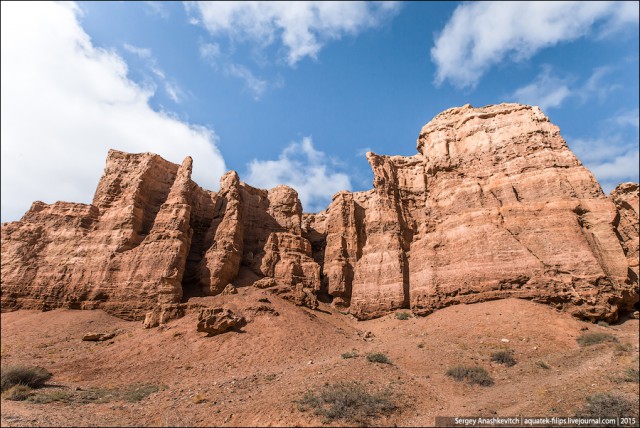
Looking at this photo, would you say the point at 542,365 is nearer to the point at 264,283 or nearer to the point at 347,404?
the point at 347,404

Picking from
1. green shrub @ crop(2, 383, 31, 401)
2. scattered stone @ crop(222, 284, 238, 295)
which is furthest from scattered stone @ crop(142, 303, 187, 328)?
green shrub @ crop(2, 383, 31, 401)

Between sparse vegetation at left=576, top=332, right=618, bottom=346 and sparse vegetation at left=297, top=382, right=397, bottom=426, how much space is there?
13.2 meters

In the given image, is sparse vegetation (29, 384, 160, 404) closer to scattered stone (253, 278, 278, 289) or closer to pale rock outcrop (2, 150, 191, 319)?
pale rock outcrop (2, 150, 191, 319)

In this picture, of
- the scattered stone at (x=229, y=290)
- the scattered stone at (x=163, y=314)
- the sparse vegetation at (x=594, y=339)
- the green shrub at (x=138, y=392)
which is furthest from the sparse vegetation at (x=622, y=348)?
the scattered stone at (x=163, y=314)

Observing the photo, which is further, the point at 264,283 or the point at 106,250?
the point at 264,283

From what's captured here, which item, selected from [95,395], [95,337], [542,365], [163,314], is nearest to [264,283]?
[163,314]

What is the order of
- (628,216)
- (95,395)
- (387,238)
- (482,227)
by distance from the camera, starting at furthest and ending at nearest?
(628,216), (387,238), (482,227), (95,395)

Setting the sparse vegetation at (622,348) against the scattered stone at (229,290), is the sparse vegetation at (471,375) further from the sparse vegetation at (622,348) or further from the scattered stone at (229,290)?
the scattered stone at (229,290)

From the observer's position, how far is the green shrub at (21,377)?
14.3 metres

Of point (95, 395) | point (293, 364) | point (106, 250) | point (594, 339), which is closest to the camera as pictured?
point (95, 395)

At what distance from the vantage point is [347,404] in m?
11.6

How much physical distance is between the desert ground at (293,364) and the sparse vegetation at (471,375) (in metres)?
0.42

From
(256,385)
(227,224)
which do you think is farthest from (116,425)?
(227,224)

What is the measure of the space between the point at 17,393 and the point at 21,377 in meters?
1.77
